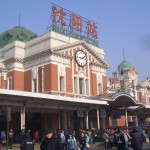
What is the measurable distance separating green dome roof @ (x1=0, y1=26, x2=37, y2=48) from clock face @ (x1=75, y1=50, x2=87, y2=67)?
9450mm

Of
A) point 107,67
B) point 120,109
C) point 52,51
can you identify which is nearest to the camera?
point 52,51

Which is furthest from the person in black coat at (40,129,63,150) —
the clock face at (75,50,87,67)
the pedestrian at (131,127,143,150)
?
the clock face at (75,50,87,67)

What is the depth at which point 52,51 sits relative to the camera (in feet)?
113

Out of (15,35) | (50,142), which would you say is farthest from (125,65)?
(50,142)

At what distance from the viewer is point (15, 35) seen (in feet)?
144

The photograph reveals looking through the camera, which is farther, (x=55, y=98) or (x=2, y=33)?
(x=2, y=33)

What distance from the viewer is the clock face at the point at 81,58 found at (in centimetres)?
3817

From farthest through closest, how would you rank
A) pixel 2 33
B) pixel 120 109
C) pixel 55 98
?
pixel 2 33, pixel 120 109, pixel 55 98

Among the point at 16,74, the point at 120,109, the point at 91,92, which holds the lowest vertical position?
the point at 120,109

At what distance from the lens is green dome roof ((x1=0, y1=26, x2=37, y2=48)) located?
143 ft

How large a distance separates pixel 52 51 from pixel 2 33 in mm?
15535

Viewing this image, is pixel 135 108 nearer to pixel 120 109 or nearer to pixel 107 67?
pixel 120 109

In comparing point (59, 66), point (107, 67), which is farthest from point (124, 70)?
point (59, 66)

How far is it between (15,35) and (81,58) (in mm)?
12033
